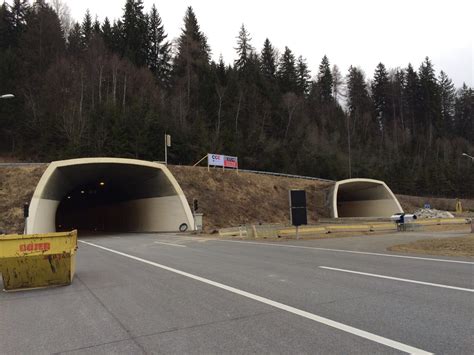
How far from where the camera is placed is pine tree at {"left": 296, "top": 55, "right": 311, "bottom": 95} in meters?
104

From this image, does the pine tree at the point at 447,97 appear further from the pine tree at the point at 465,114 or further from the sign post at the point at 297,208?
the sign post at the point at 297,208

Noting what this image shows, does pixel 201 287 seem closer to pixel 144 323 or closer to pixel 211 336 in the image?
pixel 144 323

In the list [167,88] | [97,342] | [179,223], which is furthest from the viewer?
[167,88]

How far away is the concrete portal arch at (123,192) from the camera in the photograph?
101 ft

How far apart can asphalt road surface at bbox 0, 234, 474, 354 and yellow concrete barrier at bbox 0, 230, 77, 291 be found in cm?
43

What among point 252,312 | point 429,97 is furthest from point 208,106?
point 252,312

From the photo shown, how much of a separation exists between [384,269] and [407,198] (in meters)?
71.1

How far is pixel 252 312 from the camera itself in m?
6.11

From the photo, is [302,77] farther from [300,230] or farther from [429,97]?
[300,230]

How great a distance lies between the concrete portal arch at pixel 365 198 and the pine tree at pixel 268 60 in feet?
158

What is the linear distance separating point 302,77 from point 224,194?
69505mm

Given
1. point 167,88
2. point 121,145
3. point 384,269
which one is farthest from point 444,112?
point 384,269

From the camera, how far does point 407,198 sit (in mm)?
75375

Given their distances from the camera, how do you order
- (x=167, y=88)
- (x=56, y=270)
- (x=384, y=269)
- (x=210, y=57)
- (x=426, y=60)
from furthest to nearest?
(x=426, y=60), (x=210, y=57), (x=167, y=88), (x=384, y=269), (x=56, y=270)
